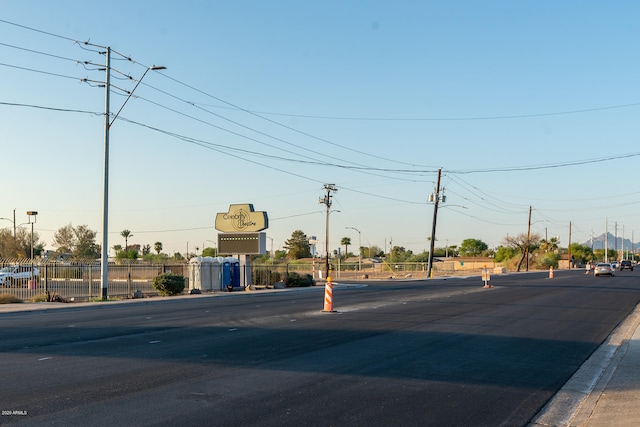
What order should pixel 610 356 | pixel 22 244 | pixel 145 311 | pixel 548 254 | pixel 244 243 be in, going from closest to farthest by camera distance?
pixel 610 356 < pixel 145 311 < pixel 244 243 < pixel 22 244 < pixel 548 254

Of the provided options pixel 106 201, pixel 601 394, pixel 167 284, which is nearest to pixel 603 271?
pixel 167 284

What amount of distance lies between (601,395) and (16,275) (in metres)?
31.7

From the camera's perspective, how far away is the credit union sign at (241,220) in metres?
46.8

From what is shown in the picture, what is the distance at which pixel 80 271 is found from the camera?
112ft

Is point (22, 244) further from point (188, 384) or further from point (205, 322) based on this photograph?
point (188, 384)

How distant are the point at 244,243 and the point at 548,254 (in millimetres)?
98629

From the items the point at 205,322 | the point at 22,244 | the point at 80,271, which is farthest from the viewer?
the point at 22,244

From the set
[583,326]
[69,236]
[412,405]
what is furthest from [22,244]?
[412,405]

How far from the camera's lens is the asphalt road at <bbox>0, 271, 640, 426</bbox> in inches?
320

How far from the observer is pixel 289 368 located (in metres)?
11.3

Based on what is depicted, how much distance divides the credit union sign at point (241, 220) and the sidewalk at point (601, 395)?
33.9m

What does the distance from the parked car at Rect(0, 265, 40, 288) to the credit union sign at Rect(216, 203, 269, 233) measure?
51.9 ft

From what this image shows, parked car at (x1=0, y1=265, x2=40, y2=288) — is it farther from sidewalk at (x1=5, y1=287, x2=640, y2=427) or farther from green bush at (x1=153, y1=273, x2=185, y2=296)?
sidewalk at (x1=5, y1=287, x2=640, y2=427)

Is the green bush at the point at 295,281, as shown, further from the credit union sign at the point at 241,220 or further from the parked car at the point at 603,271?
the parked car at the point at 603,271
